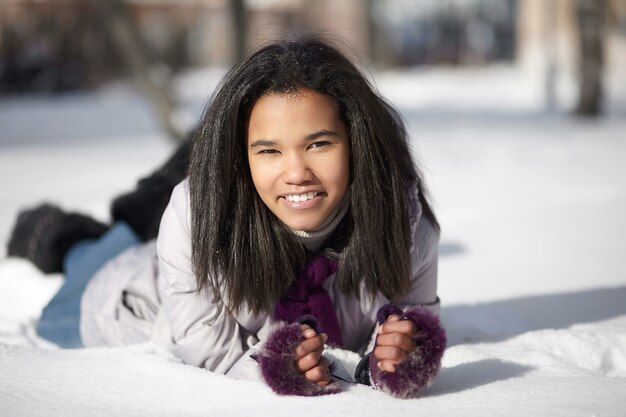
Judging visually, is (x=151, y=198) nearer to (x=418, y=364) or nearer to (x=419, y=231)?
A: (x=419, y=231)

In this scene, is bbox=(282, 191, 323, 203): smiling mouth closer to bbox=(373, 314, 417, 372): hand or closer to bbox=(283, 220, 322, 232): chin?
bbox=(283, 220, 322, 232): chin

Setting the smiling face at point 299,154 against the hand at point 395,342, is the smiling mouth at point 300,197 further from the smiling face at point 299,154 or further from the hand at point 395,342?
the hand at point 395,342

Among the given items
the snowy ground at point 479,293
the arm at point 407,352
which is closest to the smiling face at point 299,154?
the arm at point 407,352

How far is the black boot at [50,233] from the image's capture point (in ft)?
10.3

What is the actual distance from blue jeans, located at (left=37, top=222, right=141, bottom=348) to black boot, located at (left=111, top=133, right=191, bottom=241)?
0.05m

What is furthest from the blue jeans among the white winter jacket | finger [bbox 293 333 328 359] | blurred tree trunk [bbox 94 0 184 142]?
blurred tree trunk [bbox 94 0 184 142]

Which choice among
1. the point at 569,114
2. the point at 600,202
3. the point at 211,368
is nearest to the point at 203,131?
the point at 211,368

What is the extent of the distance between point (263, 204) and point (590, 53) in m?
7.64

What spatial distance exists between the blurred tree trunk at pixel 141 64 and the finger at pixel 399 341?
5728 mm

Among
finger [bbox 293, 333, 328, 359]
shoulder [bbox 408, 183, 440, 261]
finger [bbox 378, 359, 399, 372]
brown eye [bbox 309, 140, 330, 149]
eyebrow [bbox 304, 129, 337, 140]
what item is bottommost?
finger [bbox 378, 359, 399, 372]

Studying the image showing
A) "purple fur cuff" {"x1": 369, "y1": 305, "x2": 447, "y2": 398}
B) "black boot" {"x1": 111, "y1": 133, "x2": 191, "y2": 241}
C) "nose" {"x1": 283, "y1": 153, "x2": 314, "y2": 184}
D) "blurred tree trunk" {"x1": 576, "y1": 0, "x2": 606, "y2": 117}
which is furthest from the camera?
"blurred tree trunk" {"x1": 576, "y1": 0, "x2": 606, "y2": 117}

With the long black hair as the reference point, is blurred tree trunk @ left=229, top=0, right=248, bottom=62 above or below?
above

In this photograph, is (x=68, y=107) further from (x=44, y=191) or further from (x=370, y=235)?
(x=370, y=235)

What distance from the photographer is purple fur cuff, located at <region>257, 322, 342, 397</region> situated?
170 cm
